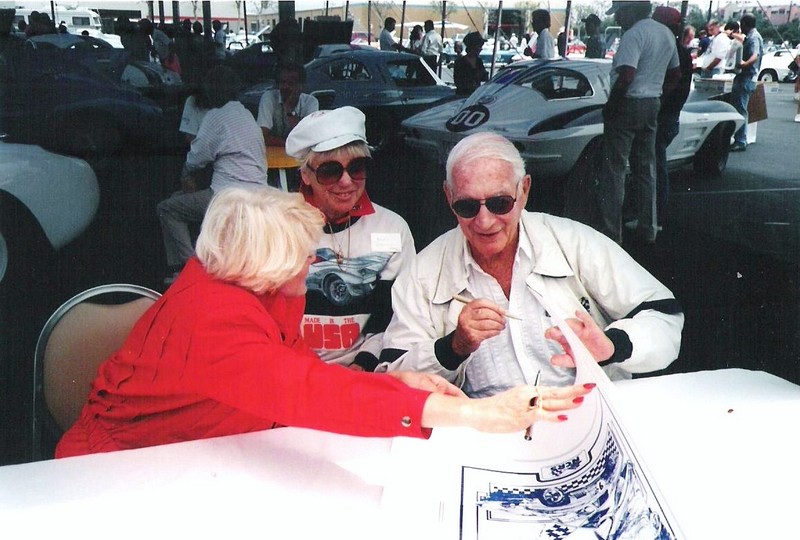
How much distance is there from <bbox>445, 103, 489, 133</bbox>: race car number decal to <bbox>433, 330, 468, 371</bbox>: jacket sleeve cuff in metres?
0.88

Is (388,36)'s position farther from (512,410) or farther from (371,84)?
(512,410)

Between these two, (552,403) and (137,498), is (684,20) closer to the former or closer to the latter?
(552,403)

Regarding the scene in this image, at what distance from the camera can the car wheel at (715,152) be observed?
2.24 meters

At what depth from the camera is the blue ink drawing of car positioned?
75.9 inches

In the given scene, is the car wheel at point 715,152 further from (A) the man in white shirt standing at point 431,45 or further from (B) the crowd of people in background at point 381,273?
(A) the man in white shirt standing at point 431,45

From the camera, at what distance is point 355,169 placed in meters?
1.93

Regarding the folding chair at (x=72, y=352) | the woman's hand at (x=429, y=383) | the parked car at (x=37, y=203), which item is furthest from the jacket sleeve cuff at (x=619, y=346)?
the parked car at (x=37, y=203)

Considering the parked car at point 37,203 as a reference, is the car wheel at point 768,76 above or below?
above

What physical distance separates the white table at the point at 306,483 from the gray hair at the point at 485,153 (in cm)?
66

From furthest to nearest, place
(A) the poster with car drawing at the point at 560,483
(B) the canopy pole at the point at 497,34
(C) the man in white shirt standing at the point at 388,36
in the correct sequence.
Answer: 1. (C) the man in white shirt standing at the point at 388,36
2. (B) the canopy pole at the point at 497,34
3. (A) the poster with car drawing at the point at 560,483

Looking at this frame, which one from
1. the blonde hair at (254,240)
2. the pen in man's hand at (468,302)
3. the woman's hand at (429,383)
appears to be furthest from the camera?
the pen in man's hand at (468,302)

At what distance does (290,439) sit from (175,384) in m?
0.24

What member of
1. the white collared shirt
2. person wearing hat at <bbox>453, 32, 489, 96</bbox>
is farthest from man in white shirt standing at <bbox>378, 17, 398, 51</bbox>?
the white collared shirt

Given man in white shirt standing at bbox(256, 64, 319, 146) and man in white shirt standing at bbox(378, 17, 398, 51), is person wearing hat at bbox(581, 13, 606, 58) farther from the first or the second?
man in white shirt standing at bbox(256, 64, 319, 146)
